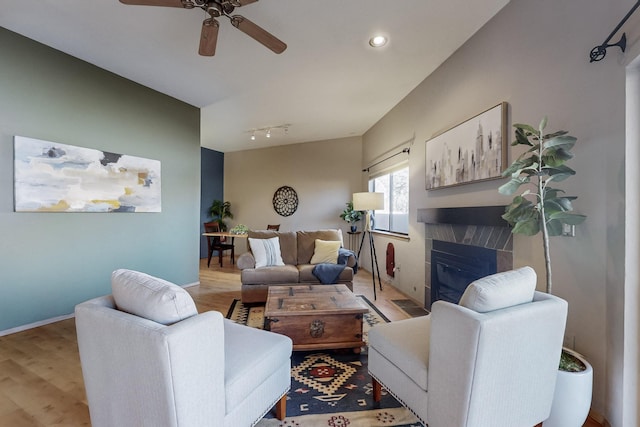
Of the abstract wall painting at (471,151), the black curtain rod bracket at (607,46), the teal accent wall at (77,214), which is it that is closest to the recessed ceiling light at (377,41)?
the abstract wall painting at (471,151)

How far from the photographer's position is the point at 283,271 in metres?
3.68

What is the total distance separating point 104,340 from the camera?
115 centimetres

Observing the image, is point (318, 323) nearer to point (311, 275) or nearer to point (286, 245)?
point (311, 275)

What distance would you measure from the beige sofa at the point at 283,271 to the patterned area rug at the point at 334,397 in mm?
1367

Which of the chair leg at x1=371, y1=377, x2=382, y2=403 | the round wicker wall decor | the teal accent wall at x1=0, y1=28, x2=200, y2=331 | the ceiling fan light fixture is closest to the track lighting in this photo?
the round wicker wall decor

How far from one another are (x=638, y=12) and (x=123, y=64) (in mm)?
4295

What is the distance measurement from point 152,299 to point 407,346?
1.27 metres

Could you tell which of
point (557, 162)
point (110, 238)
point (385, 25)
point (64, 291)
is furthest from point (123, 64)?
point (557, 162)

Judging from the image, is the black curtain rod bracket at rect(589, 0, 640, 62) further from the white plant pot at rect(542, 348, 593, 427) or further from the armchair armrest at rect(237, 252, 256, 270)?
the armchair armrest at rect(237, 252, 256, 270)

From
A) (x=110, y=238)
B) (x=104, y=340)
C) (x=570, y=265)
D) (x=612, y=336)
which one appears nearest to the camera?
(x=104, y=340)

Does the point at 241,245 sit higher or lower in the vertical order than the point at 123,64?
lower

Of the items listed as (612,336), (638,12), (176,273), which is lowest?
(176,273)

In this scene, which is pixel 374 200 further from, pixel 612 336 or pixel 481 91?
pixel 612 336

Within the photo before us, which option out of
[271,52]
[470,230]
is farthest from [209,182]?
[470,230]
